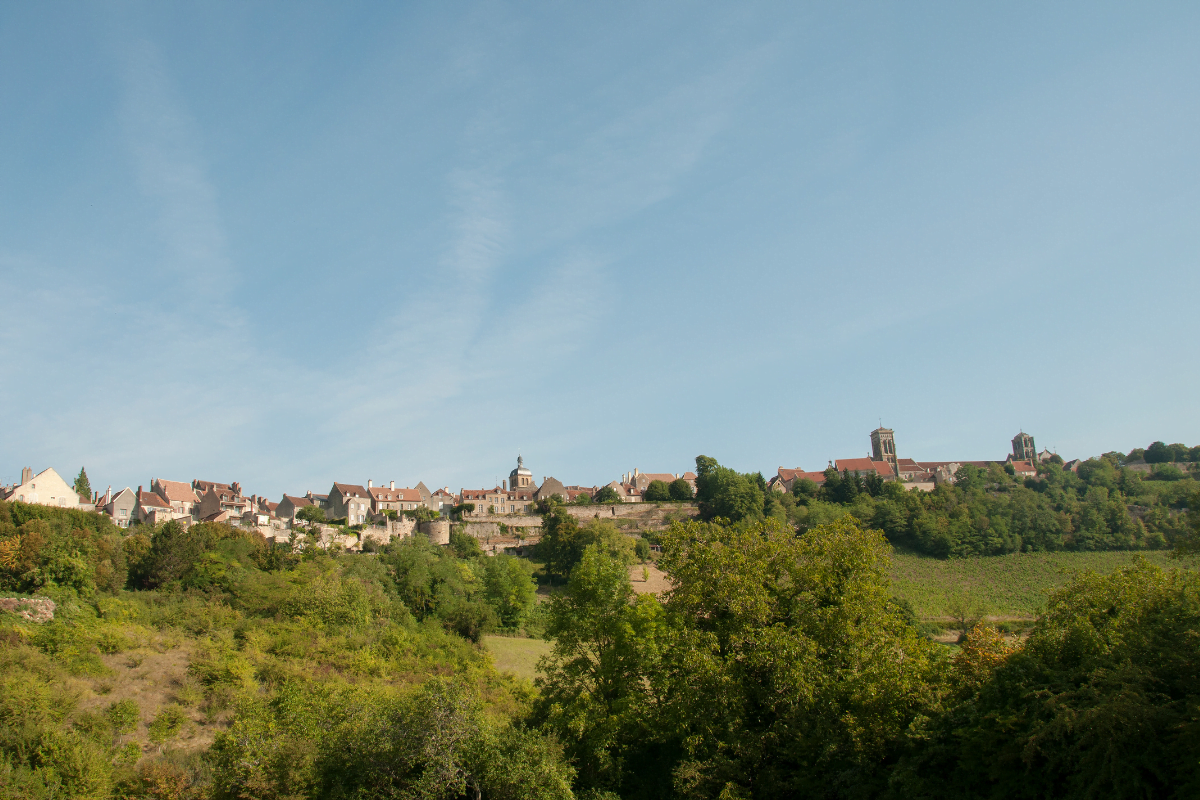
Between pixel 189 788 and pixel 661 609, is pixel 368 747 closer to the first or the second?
pixel 189 788

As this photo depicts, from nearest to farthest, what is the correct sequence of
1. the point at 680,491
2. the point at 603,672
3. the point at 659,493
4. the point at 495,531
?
the point at 603,672, the point at 495,531, the point at 680,491, the point at 659,493

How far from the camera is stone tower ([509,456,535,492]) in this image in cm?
10869

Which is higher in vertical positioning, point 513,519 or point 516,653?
point 513,519

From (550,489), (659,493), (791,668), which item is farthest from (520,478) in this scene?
(791,668)

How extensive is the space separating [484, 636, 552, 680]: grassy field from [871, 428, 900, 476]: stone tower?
88.3 meters

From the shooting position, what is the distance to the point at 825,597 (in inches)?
840

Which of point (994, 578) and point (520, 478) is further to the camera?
point (520, 478)

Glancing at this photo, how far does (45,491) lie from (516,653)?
1551 inches

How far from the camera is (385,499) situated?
82.8 m

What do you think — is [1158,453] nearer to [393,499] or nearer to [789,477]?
[789,477]

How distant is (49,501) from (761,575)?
2286 inches

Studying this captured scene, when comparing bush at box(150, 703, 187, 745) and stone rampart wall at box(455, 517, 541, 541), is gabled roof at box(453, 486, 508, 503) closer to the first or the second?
stone rampart wall at box(455, 517, 541, 541)

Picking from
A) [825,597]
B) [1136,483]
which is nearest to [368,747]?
[825,597]

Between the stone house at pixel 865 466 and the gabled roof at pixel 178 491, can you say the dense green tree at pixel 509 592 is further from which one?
the stone house at pixel 865 466
